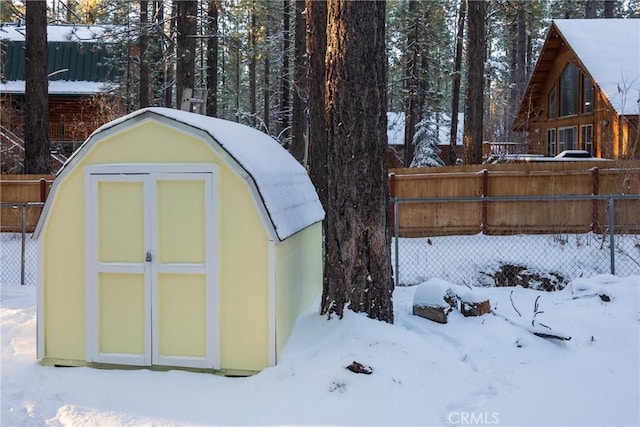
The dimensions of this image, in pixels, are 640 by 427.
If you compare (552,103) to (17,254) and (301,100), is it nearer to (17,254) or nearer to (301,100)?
(301,100)

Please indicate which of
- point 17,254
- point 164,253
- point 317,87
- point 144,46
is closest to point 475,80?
point 317,87

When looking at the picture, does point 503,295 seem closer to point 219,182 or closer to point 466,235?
point 219,182

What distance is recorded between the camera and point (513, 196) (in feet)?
42.1

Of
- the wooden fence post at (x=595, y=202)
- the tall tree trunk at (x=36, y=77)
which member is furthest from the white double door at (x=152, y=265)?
the tall tree trunk at (x=36, y=77)

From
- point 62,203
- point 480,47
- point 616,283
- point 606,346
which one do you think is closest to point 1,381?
point 62,203

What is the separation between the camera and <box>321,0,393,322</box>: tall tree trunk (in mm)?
5184

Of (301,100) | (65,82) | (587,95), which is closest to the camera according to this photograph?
(301,100)

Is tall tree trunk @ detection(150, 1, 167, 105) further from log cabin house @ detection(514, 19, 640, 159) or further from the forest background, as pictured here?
log cabin house @ detection(514, 19, 640, 159)

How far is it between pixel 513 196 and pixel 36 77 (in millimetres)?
12078

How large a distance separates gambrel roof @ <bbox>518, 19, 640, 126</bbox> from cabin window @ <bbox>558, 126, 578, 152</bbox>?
2971 mm

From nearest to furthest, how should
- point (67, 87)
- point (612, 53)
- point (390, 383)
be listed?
point (390, 383)
point (612, 53)
point (67, 87)

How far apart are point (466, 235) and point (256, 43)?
365 inches

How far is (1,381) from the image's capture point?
465cm

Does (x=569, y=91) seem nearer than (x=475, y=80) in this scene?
No
